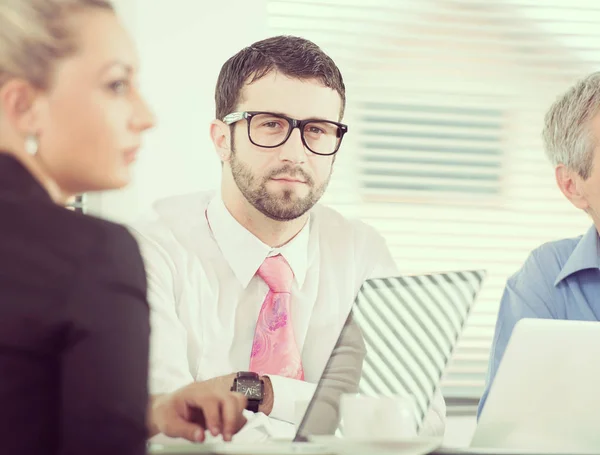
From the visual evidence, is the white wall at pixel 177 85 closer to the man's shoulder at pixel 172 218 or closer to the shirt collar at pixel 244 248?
the man's shoulder at pixel 172 218

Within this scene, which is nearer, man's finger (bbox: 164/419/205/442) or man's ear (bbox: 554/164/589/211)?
man's finger (bbox: 164/419/205/442)

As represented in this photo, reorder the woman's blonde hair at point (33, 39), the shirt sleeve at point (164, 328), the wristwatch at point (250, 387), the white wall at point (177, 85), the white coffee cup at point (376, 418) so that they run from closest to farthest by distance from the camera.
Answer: the woman's blonde hair at point (33, 39) → the white coffee cup at point (376, 418) → the wristwatch at point (250, 387) → the shirt sleeve at point (164, 328) → the white wall at point (177, 85)

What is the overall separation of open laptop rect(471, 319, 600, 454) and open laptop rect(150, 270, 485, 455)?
0.11m

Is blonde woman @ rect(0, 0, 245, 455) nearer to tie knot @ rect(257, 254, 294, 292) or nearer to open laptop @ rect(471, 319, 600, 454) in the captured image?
open laptop @ rect(471, 319, 600, 454)

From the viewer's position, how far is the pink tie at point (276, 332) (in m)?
2.06

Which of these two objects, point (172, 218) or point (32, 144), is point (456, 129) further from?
point (32, 144)

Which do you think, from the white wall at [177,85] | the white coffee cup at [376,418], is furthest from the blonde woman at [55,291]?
the white wall at [177,85]

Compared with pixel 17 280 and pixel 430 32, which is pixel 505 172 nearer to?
pixel 430 32

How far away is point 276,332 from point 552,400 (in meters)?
1.05

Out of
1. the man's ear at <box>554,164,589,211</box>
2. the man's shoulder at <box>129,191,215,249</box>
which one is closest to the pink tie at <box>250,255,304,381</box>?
the man's shoulder at <box>129,191,215,249</box>

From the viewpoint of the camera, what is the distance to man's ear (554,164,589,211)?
7.43 feet

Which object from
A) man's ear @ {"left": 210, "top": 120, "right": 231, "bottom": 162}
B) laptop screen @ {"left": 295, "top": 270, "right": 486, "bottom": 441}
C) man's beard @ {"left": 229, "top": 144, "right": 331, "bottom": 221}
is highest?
man's ear @ {"left": 210, "top": 120, "right": 231, "bottom": 162}

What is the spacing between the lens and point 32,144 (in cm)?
86

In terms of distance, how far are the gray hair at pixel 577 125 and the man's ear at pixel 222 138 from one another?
38.8 inches
